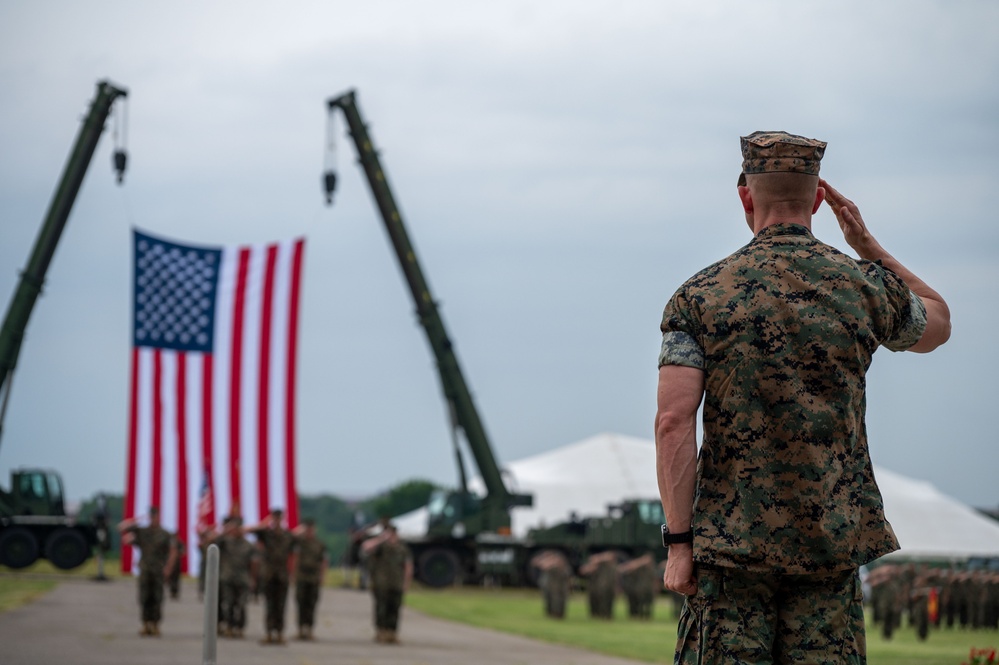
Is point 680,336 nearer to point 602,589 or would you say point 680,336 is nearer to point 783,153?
point 783,153

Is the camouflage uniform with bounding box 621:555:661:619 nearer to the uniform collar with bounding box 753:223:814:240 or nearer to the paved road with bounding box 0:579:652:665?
the paved road with bounding box 0:579:652:665

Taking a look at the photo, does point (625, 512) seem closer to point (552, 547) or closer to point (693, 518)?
point (552, 547)

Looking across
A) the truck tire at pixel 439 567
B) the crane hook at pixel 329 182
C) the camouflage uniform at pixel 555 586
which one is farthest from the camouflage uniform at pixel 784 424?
the truck tire at pixel 439 567

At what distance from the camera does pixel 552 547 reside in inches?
1586

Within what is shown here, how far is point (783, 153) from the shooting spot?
3930 mm

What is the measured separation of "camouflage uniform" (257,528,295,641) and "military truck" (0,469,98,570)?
53.9 feet

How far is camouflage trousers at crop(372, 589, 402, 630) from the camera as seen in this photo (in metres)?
19.6

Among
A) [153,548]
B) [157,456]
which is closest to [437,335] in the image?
[157,456]

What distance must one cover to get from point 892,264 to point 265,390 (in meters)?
22.3

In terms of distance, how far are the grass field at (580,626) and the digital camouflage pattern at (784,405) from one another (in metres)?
13.8

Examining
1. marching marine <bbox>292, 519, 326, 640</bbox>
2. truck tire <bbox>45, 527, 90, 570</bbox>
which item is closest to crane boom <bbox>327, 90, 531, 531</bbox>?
truck tire <bbox>45, 527, 90, 570</bbox>

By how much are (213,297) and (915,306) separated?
23946 mm

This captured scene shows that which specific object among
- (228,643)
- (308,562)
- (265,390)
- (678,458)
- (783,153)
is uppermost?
(265,390)

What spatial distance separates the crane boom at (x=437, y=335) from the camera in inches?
1388
